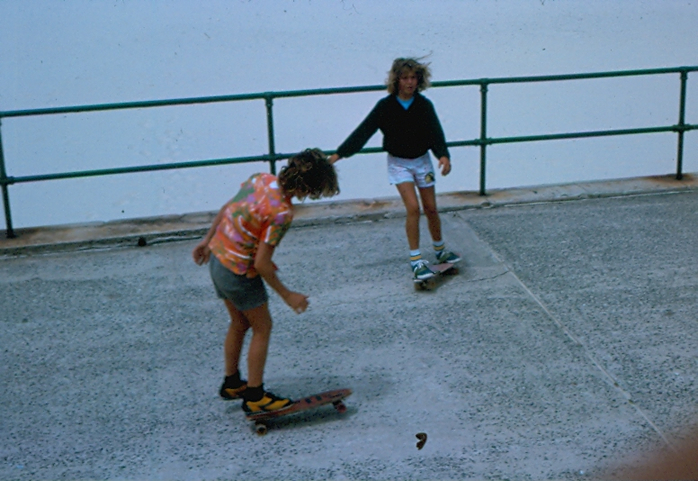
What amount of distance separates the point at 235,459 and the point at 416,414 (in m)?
0.90

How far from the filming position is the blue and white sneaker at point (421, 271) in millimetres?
5926

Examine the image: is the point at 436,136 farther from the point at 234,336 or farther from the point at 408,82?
the point at 234,336

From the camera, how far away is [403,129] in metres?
5.97

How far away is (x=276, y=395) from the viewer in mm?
4711

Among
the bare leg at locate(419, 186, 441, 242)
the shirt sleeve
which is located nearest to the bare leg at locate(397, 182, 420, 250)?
the bare leg at locate(419, 186, 441, 242)

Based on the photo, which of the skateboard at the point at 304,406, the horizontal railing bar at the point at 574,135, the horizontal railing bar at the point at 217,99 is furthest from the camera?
the horizontal railing bar at the point at 574,135

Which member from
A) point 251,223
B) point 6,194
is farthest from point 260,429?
point 6,194

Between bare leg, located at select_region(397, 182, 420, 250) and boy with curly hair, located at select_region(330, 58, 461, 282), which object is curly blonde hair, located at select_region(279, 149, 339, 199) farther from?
bare leg, located at select_region(397, 182, 420, 250)

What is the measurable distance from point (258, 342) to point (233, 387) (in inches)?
12.7

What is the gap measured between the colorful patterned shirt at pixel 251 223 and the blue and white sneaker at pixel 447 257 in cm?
218

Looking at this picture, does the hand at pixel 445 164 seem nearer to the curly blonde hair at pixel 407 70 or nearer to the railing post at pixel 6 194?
the curly blonde hair at pixel 407 70

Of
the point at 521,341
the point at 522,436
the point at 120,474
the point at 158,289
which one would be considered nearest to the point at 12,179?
A: the point at 158,289

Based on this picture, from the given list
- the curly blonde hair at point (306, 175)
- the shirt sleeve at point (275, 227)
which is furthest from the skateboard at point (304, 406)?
the curly blonde hair at point (306, 175)

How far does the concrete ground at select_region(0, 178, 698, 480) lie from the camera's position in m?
4.21
